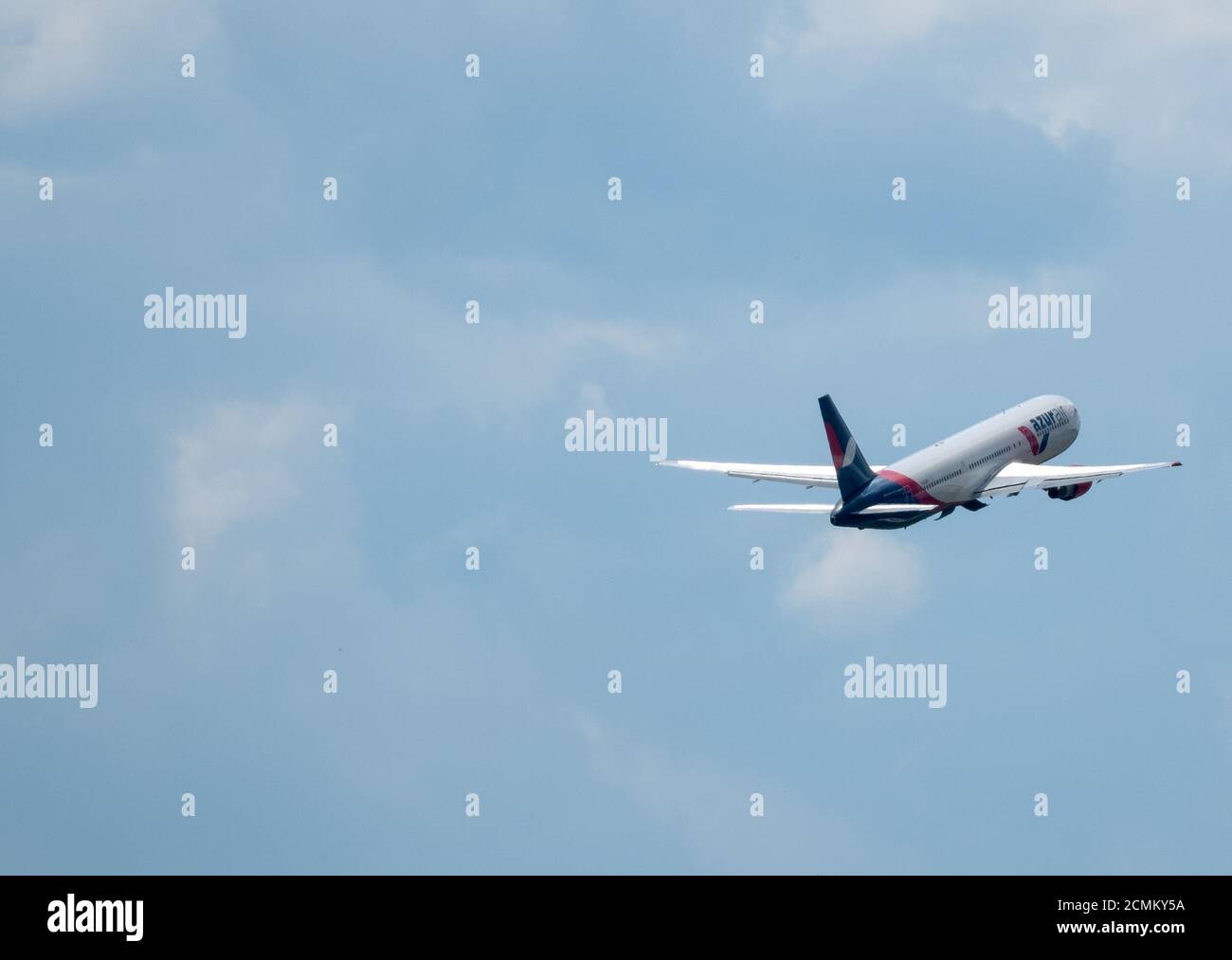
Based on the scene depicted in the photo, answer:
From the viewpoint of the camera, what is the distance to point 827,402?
124 m

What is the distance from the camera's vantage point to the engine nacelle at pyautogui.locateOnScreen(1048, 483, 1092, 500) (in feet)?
459

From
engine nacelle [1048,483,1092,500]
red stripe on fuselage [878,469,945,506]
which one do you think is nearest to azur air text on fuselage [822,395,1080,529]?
red stripe on fuselage [878,469,945,506]

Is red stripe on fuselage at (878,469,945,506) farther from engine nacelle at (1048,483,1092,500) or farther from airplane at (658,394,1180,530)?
engine nacelle at (1048,483,1092,500)

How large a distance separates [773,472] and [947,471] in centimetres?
1086

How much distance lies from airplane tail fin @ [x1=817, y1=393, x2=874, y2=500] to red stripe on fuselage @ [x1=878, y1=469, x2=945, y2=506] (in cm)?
260

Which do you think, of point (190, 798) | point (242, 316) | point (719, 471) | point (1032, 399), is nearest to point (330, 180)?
point (242, 316)

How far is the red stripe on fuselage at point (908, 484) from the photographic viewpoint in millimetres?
126062

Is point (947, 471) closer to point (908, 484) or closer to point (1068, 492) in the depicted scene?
point (908, 484)

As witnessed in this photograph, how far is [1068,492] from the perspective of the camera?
14050 centimetres

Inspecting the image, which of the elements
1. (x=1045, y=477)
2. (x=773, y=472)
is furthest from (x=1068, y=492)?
(x=773, y=472)

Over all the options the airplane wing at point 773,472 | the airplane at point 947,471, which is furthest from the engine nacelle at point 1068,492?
the airplane wing at point 773,472
